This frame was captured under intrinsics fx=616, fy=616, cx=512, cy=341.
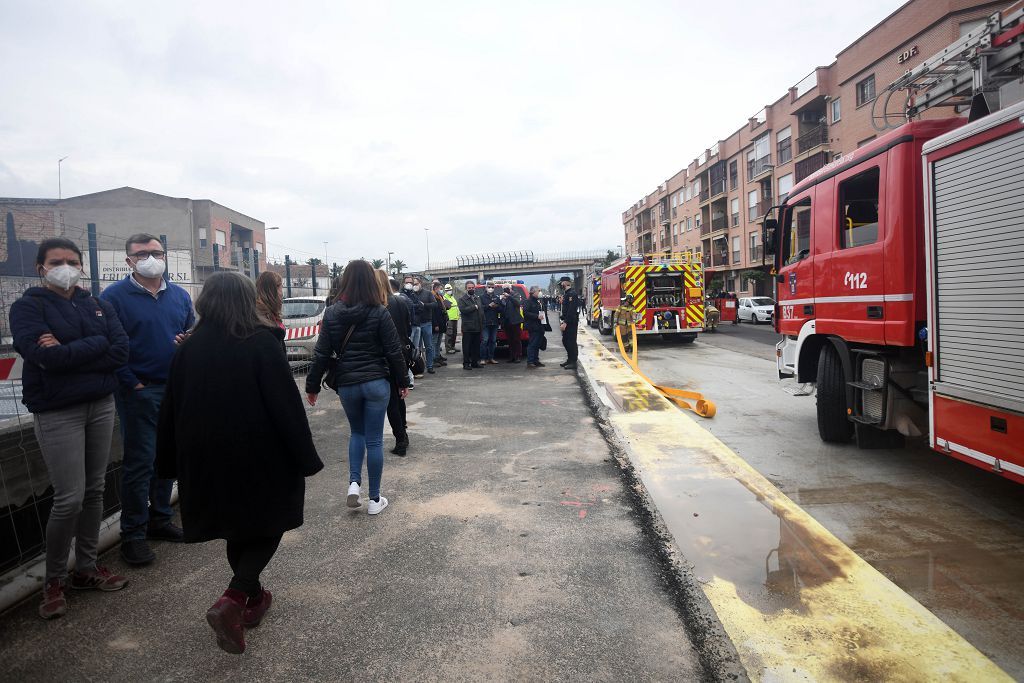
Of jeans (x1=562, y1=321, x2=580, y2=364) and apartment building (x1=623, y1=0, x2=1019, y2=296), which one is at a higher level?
apartment building (x1=623, y1=0, x2=1019, y2=296)

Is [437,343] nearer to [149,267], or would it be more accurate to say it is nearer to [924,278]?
[149,267]

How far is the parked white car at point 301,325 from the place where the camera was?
43.2ft

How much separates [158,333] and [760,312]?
92.3ft

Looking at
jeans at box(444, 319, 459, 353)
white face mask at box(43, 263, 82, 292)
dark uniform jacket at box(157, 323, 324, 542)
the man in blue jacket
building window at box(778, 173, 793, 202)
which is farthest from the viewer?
building window at box(778, 173, 793, 202)

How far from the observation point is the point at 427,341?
11.8 m

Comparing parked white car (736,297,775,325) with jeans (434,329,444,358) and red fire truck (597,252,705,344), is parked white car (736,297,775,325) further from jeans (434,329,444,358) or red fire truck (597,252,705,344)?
jeans (434,329,444,358)

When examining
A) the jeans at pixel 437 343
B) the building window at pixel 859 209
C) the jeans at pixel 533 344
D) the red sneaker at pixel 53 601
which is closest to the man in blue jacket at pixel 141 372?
the red sneaker at pixel 53 601

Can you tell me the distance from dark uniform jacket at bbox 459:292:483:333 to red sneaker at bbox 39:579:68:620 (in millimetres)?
9375

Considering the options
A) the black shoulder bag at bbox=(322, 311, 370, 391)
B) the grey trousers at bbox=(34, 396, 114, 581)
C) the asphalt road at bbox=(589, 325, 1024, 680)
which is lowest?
the asphalt road at bbox=(589, 325, 1024, 680)

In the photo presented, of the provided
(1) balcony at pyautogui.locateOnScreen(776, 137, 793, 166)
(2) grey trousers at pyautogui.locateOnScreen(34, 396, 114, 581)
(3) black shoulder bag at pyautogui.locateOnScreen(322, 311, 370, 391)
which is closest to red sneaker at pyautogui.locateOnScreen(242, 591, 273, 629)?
(2) grey trousers at pyautogui.locateOnScreen(34, 396, 114, 581)

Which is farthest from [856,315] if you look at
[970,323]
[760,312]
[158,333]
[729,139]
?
[729,139]

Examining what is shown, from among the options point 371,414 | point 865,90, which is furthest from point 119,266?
point 865,90

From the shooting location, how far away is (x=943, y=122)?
15.4 feet

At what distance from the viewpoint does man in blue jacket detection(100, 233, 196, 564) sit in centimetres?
369
